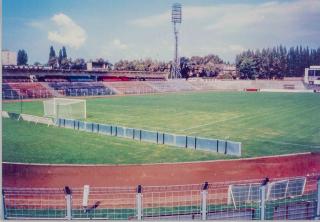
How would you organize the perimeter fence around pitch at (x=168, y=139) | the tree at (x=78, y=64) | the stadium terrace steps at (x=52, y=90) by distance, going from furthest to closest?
the tree at (x=78, y=64) < the stadium terrace steps at (x=52, y=90) < the perimeter fence around pitch at (x=168, y=139)

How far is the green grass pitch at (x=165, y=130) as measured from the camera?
1115 centimetres

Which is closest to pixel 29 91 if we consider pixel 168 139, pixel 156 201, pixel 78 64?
pixel 78 64

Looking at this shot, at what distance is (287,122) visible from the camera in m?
17.7

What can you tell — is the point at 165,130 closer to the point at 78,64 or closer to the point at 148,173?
the point at 148,173

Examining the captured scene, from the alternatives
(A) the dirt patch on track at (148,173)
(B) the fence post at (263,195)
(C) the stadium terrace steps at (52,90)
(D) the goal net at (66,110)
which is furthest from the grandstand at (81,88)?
(B) the fence post at (263,195)

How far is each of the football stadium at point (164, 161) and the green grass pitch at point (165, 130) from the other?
0.15 ft

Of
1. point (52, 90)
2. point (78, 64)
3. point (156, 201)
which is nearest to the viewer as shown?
point (156, 201)

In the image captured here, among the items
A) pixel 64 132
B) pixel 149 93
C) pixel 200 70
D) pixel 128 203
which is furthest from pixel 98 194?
pixel 200 70

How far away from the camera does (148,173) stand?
9219 millimetres

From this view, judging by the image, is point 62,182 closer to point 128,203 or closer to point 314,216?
point 128,203

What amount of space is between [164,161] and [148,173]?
55.0 inches

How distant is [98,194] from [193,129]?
360 inches

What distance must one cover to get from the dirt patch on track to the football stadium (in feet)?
0.09

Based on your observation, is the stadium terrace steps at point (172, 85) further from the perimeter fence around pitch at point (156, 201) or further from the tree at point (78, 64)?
the perimeter fence around pitch at point (156, 201)
